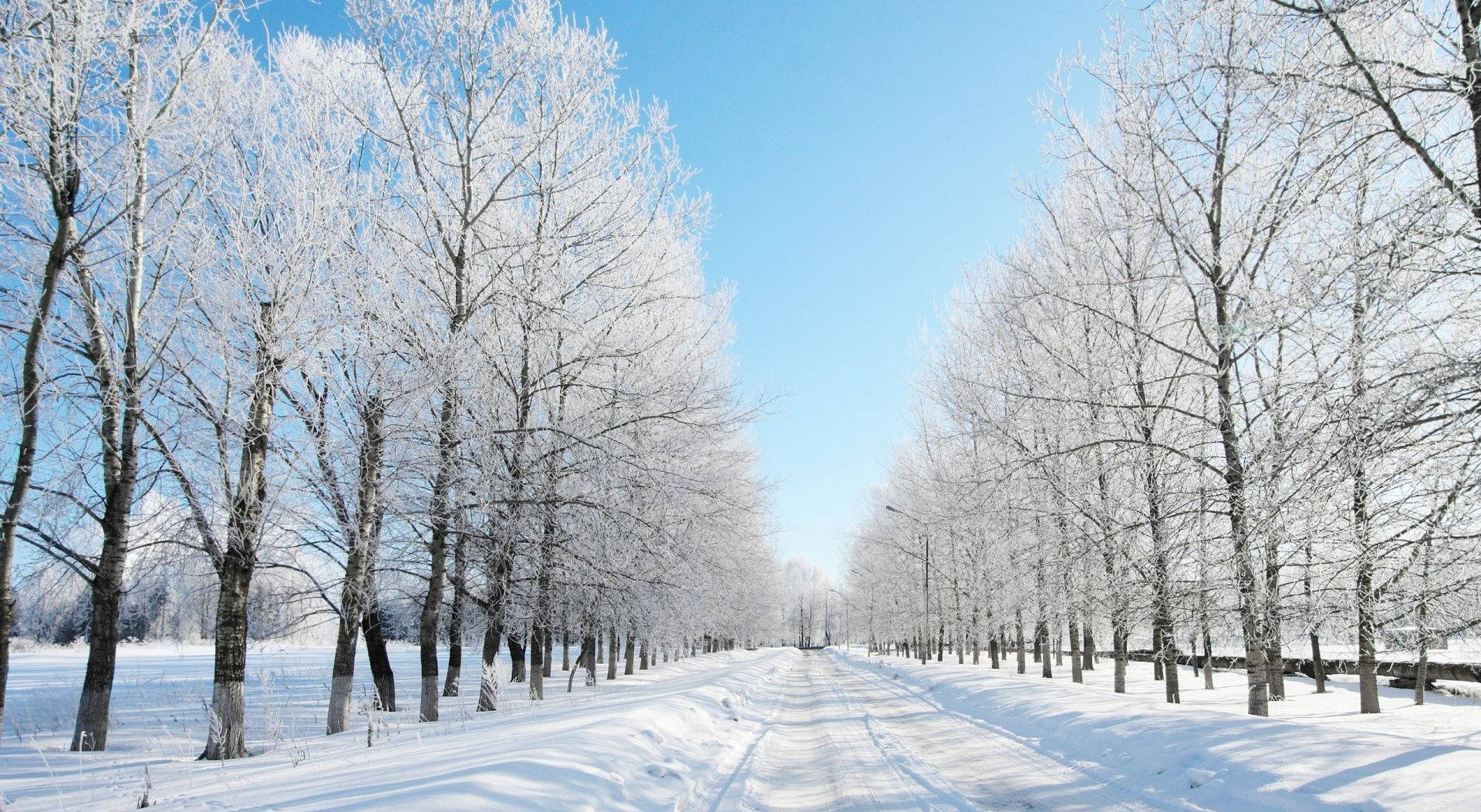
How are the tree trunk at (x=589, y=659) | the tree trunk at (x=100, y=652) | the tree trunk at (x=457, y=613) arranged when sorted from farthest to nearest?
the tree trunk at (x=589, y=659) < the tree trunk at (x=457, y=613) < the tree trunk at (x=100, y=652)

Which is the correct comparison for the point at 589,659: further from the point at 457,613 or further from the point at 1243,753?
the point at 1243,753

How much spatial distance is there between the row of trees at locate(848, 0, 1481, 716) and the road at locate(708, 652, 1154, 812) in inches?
115

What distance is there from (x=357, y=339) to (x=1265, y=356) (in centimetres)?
1318

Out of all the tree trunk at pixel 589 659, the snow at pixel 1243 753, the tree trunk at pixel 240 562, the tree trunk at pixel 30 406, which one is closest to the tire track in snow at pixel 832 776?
the snow at pixel 1243 753

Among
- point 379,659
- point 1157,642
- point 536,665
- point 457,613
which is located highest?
point 457,613

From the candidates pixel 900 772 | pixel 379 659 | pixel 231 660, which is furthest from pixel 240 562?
pixel 900 772

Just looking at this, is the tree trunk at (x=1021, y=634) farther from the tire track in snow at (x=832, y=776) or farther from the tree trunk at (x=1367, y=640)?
the tire track in snow at (x=832, y=776)

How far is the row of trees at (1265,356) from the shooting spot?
4.69 meters

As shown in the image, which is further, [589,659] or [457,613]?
[589,659]

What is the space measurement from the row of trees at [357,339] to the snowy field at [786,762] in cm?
168

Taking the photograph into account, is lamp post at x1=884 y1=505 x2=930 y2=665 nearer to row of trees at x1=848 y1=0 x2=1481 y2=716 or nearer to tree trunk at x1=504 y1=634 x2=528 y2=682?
row of trees at x1=848 y1=0 x2=1481 y2=716

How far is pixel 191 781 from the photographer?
6.75m

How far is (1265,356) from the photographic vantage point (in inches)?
385

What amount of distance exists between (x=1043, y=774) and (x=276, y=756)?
29.0 ft
